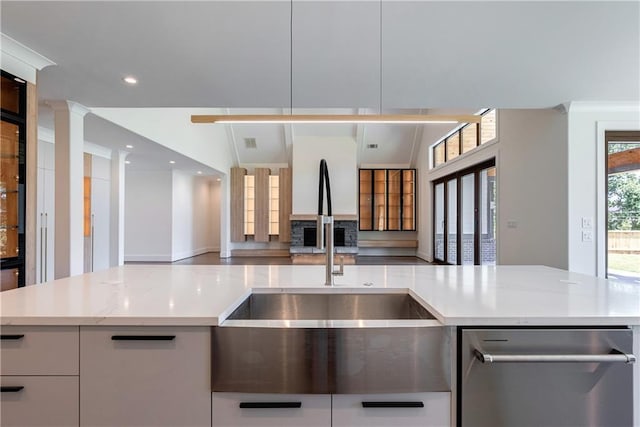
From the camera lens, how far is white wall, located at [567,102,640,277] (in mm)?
3574

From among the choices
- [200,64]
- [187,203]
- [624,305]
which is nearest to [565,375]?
[624,305]

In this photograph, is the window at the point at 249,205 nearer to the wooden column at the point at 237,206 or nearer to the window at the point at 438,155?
the wooden column at the point at 237,206

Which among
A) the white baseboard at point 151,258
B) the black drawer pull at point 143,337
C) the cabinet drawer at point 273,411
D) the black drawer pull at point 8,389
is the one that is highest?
the black drawer pull at point 143,337

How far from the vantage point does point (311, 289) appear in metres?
1.63

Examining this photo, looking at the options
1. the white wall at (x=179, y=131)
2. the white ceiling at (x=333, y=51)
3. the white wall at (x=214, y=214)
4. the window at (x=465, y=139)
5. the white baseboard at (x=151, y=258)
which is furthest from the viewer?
the white wall at (x=214, y=214)

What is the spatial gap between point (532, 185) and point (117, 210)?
6.95 m

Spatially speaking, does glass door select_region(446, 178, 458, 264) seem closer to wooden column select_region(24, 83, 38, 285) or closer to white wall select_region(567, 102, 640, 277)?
white wall select_region(567, 102, 640, 277)

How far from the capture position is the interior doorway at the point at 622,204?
3559 millimetres

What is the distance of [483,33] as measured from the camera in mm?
2268

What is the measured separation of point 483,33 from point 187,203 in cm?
839

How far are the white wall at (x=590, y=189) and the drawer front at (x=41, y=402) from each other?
442 cm

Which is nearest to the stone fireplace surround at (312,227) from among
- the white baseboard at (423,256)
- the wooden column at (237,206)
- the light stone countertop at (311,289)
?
the wooden column at (237,206)

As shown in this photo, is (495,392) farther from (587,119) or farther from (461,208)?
(461,208)

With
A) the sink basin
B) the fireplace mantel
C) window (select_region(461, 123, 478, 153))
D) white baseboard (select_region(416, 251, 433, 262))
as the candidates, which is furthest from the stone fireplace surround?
the sink basin
